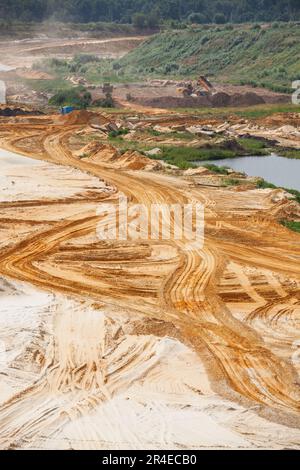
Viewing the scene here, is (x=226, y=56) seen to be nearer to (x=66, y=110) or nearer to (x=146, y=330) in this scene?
(x=66, y=110)

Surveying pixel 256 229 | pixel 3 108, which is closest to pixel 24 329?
pixel 256 229

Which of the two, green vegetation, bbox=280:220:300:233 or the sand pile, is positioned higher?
green vegetation, bbox=280:220:300:233

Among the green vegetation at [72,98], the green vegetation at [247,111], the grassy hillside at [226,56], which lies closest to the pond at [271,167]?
the green vegetation at [247,111]

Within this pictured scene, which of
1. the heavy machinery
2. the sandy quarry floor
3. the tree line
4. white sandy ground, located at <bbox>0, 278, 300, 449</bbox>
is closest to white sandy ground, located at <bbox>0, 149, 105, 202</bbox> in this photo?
the sandy quarry floor

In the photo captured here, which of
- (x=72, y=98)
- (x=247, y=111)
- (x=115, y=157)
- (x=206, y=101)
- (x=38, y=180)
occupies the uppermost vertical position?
(x=38, y=180)

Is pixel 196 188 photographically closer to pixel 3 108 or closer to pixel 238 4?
pixel 3 108

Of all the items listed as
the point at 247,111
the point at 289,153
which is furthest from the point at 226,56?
the point at 289,153

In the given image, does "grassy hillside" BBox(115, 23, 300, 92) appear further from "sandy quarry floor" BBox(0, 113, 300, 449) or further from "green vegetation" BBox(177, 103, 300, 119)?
"sandy quarry floor" BBox(0, 113, 300, 449)

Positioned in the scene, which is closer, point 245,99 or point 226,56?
point 245,99
